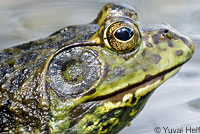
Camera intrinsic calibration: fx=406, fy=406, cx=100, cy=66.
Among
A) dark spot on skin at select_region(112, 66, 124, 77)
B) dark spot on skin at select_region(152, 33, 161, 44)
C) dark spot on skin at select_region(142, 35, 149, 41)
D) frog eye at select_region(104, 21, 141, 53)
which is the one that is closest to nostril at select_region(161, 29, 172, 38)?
dark spot on skin at select_region(152, 33, 161, 44)

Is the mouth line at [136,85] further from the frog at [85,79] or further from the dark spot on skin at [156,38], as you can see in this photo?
the dark spot on skin at [156,38]

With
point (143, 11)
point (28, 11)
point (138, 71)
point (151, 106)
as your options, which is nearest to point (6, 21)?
point (28, 11)

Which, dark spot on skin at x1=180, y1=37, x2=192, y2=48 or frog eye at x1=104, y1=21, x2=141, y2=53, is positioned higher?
frog eye at x1=104, y1=21, x2=141, y2=53

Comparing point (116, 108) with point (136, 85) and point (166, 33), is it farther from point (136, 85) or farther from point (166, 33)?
point (166, 33)

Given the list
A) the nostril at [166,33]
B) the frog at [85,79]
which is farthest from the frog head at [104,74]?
the nostril at [166,33]

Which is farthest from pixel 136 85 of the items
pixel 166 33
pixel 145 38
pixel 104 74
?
pixel 166 33

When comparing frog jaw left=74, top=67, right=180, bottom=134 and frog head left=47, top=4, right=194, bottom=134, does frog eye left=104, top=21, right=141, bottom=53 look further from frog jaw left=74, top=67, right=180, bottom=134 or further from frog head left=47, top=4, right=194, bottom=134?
frog jaw left=74, top=67, right=180, bottom=134

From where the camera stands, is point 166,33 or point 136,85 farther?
point 166,33
